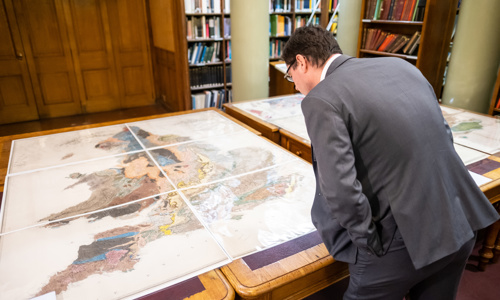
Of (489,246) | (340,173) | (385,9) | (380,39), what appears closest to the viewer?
(340,173)

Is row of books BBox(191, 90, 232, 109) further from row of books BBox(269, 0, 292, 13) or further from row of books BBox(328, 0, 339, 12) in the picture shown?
row of books BBox(328, 0, 339, 12)

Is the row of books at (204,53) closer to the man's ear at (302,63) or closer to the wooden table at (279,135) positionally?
the wooden table at (279,135)

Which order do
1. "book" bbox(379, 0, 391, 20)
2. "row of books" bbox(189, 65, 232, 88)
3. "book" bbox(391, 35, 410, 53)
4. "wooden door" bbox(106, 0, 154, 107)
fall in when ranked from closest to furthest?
"book" bbox(391, 35, 410, 53)
"book" bbox(379, 0, 391, 20)
"row of books" bbox(189, 65, 232, 88)
"wooden door" bbox(106, 0, 154, 107)

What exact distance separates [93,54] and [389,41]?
4.33 metres

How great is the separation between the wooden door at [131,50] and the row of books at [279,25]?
2057 millimetres

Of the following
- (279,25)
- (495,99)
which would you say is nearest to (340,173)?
(495,99)

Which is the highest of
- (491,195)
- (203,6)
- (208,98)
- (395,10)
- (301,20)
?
(203,6)

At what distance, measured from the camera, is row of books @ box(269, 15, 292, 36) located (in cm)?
535

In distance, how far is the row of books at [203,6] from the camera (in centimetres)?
475

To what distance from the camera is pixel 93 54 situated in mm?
5438

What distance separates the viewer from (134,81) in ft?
19.3

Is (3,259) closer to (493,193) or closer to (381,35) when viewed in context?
(493,193)

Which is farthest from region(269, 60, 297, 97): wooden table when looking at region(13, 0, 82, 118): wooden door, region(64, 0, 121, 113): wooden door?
A: region(13, 0, 82, 118): wooden door

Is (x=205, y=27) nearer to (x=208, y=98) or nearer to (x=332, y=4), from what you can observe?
(x=208, y=98)
